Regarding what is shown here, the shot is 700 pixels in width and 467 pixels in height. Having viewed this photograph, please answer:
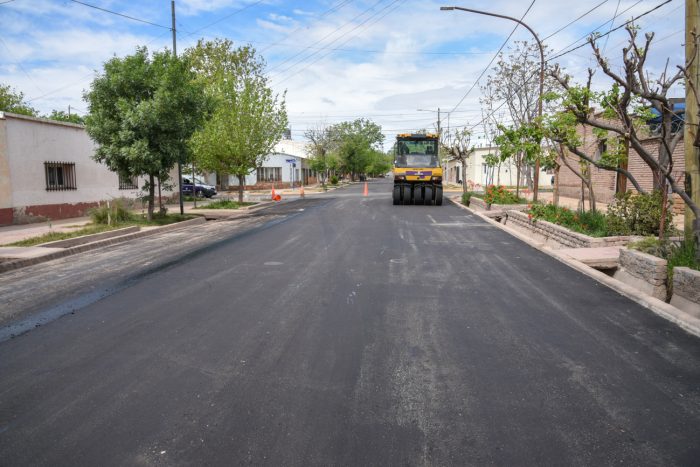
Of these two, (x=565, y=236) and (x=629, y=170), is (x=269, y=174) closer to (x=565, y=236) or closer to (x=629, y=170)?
(x=629, y=170)

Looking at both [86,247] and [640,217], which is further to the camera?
[86,247]

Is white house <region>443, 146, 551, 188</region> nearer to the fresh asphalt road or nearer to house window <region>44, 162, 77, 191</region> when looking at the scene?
house window <region>44, 162, 77, 191</region>

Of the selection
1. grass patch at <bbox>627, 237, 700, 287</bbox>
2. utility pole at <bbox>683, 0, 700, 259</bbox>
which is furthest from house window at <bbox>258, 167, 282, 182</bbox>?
utility pole at <bbox>683, 0, 700, 259</bbox>

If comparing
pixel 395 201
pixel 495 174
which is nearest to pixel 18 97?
pixel 395 201

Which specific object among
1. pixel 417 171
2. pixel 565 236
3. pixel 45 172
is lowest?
pixel 565 236

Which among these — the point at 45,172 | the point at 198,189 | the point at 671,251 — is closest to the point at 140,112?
the point at 45,172

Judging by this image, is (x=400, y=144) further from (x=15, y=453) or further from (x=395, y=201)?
(x=15, y=453)

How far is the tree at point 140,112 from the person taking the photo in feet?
55.7

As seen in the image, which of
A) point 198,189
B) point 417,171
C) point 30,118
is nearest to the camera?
point 30,118

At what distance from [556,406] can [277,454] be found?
211 cm

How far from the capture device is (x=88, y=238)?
45.8ft

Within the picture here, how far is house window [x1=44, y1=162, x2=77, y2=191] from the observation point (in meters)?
19.2

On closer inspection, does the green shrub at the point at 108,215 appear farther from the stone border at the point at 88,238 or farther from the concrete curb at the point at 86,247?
the concrete curb at the point at 86,247

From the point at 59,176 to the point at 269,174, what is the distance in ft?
126
